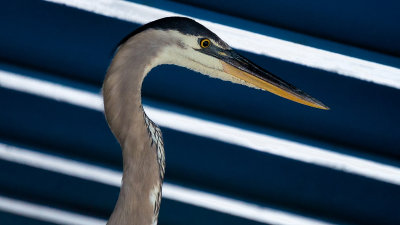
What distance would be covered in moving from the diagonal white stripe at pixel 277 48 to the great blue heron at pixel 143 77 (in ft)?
0.82

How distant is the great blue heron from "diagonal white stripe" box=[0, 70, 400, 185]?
0.39 meters

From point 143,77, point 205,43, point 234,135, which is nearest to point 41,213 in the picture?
point 234,135

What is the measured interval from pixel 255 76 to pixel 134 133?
354 mm

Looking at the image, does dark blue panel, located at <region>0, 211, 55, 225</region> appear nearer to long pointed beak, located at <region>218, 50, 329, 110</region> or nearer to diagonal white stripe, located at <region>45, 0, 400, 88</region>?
diagonal white stripe, located at <region>45, 0, 400, 88</region>

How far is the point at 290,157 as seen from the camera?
143 cm

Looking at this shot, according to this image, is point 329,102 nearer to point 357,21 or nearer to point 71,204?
point 357,21

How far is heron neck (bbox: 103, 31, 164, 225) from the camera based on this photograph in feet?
3.01

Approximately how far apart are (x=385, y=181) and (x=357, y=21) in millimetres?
624

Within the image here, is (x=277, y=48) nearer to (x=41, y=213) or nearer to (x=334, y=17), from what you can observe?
(x=334, y=17)

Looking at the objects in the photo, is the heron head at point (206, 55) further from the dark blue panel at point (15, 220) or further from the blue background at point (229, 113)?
the dark blue panel at point (15, 220)

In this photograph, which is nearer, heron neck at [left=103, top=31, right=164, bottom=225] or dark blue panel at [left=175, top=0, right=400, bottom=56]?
heron neck at [left=103, top=31, right=164, bottom=225]

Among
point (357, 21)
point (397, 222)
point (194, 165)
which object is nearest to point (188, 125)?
point (194, 165)

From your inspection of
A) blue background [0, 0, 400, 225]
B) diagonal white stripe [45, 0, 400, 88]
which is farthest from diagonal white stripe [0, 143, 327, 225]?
diagonal white stripe [45, 0, 400, 88]

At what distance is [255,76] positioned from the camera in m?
1.00
